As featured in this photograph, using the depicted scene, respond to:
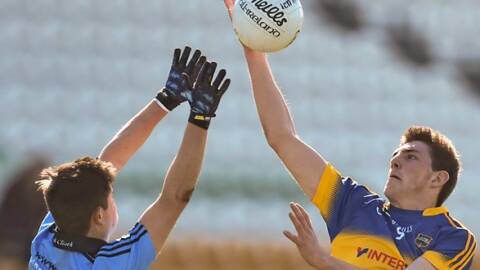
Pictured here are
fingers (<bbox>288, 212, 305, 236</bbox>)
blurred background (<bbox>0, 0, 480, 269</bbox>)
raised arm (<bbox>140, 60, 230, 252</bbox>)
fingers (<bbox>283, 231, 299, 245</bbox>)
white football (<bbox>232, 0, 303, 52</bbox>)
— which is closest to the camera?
fingers (<bbox>283, 231, 299, 245</bbox>)

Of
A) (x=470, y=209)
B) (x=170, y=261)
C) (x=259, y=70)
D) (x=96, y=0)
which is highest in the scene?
(x=96, y=0)

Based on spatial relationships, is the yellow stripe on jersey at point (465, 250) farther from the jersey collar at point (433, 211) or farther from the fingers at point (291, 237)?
the fingers at point (291, 237)

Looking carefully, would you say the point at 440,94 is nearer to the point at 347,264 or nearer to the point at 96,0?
the point at 96,0

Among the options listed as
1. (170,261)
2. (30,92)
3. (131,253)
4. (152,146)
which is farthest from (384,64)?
(131,253)

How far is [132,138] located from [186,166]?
2.07 feet

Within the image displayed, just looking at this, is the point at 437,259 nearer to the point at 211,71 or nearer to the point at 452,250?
the point at 452,250

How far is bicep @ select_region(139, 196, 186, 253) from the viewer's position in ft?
14.2

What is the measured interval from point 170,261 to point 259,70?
12.0ft

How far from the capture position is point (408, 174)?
4.83 metres

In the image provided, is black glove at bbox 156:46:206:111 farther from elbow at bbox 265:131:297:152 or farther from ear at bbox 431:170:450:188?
ear at bbox 431:170:450:188

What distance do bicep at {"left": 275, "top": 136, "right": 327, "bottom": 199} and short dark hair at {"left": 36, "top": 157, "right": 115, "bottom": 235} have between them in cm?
93

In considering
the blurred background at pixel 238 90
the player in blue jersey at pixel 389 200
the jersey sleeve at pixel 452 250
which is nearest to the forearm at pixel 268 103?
the player in blue jersey at pixel 389 200

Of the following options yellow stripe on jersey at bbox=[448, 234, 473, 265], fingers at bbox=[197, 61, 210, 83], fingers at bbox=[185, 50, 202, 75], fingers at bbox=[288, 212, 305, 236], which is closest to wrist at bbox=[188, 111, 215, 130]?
fingers at bbox=[197, 61, 210, 83]

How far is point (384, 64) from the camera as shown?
14.5 m
